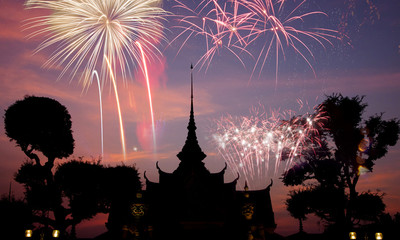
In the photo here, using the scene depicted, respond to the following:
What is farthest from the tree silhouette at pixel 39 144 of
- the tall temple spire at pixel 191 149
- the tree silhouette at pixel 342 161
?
the tree silhouette at pixel 342 161

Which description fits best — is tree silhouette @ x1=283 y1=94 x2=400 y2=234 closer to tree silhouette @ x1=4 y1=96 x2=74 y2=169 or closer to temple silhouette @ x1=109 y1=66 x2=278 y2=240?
temple silhouette @ x1=109 y1=66 x2=278 y2=240

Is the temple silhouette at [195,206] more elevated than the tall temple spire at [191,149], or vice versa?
the tall temple spire at [191,149]

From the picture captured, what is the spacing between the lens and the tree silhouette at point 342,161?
37094 millimetres

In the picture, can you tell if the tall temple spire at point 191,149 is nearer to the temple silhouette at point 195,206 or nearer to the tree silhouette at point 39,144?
the temple silhouette at point 195,206

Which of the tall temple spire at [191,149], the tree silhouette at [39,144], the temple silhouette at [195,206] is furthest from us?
the tall temple spire at [191,149]

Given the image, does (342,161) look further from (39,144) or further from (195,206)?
(39,144)

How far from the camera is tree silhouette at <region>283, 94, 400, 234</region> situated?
37094mm

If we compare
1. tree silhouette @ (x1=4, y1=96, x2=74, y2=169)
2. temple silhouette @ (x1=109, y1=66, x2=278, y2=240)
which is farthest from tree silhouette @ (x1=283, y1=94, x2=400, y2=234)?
tree silhouette @ (x1=4, y1=96, x2=74, y2=169)

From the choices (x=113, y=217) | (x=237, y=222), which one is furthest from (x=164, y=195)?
(x=237, y=222)

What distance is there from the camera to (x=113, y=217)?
122 feet

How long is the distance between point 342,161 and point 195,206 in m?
18.0

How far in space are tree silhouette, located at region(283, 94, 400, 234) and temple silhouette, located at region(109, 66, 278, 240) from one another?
532cm

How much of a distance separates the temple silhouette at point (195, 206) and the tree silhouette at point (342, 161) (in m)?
5.32

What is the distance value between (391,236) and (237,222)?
13.6 meters
